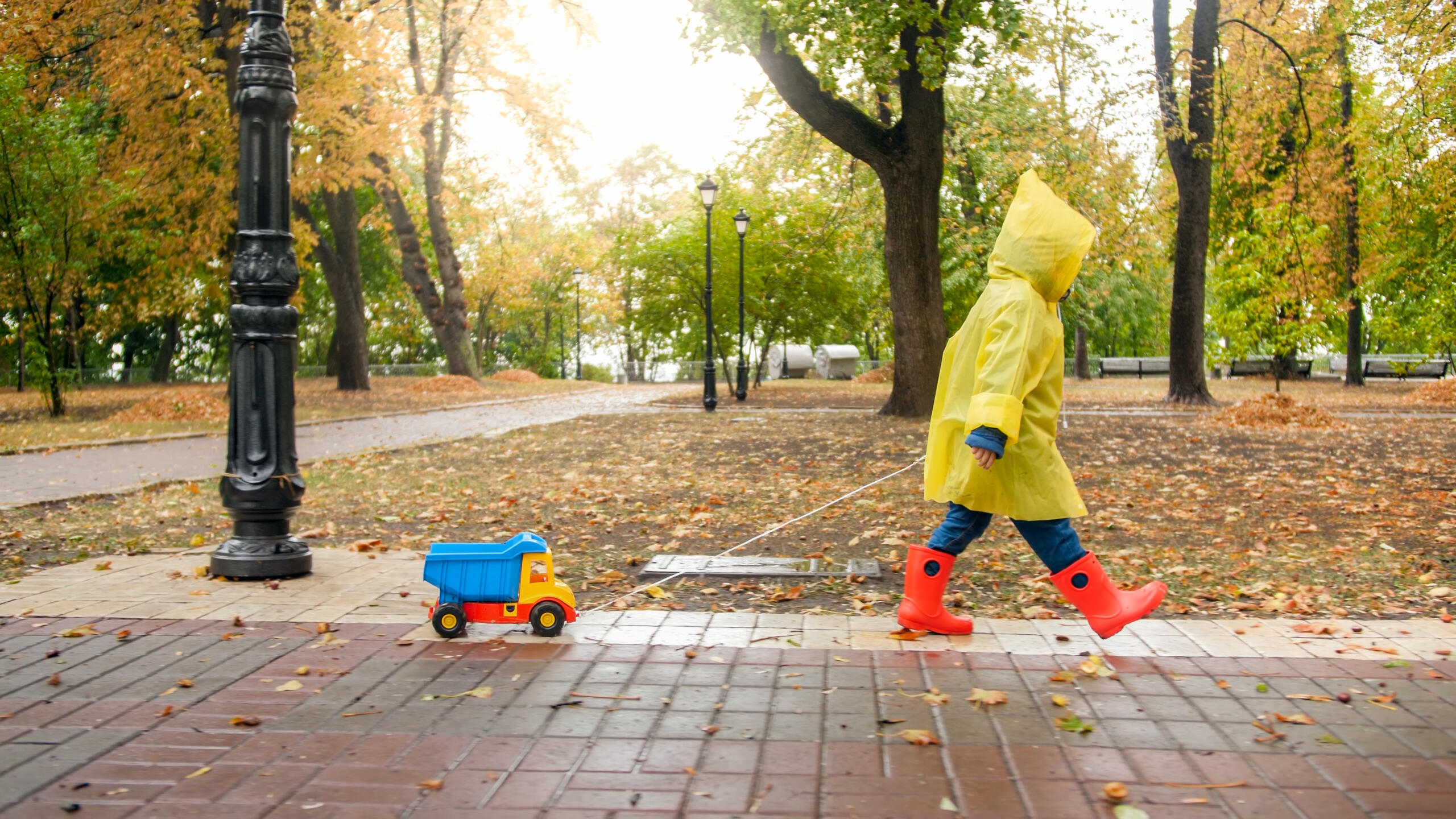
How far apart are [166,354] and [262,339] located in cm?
3486

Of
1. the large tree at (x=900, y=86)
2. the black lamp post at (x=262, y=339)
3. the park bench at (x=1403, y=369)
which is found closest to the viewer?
the black lamp post at (x=262, y=339)

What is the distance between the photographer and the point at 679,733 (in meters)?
3.59

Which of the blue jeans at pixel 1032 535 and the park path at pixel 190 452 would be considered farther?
the park path at pixel 190 452

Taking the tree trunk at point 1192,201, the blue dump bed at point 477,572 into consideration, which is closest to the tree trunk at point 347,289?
the tree trunk at point 1192,201

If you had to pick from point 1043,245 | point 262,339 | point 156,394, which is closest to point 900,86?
point 262,339

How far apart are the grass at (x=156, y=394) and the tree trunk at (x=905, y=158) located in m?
9.99

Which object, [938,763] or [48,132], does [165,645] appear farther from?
[48,132]

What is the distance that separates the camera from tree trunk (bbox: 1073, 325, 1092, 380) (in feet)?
134

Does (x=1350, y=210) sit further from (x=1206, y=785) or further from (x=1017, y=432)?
(x=1206, y=785)

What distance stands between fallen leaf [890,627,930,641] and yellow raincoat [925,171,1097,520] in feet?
1.95

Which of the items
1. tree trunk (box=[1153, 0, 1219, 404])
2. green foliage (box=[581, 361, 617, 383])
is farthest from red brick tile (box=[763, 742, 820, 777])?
green foliage (box=[581, 361, 617, 383])

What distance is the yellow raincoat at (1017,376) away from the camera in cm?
434

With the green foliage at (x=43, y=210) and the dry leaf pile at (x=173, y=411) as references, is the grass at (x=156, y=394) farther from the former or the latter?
the green foliage at (x=43, y=210)

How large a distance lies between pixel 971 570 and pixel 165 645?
4.04 meters
